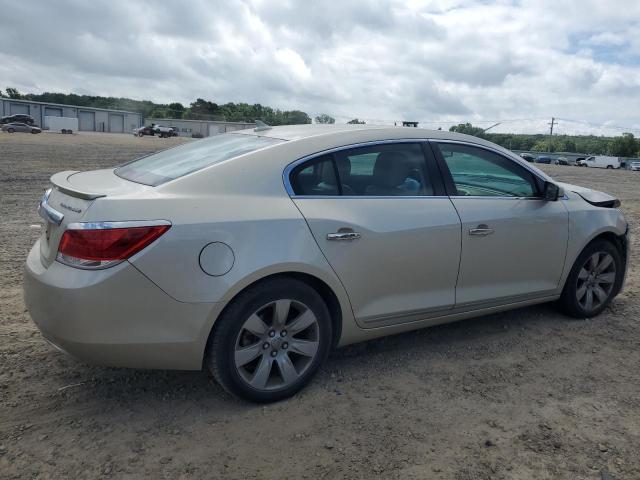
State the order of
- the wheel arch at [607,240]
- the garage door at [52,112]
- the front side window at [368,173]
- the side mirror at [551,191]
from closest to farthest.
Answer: the front side window at [368,173]
the side mirror at [551,191]
the wheel arch at [607,240]
the garage door at [52,112]

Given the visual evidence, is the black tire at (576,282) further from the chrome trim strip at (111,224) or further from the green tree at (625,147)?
the green tree at (625,147)

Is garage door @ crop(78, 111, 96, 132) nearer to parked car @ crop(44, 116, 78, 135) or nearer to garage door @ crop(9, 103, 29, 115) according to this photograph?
garage door @ crop(9, 103, 29, 115)

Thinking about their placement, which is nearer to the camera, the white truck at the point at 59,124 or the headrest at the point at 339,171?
the headrest at the point at 339,171

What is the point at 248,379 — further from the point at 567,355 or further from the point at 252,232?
the point at 567,355

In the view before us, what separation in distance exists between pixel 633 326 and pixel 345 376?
105 inches

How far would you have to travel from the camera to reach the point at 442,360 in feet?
12.6

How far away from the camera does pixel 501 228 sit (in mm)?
3928

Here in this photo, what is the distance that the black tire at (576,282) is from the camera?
455 centimetres

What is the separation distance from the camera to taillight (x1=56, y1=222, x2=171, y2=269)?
2.68 metres

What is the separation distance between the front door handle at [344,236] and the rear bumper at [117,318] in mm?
761

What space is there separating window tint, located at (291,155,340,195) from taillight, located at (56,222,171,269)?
2.98ft

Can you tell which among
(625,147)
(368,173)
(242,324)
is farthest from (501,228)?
(625,147)

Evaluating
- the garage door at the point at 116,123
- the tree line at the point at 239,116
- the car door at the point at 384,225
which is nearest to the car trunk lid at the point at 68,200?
the car door at the point at 384,225

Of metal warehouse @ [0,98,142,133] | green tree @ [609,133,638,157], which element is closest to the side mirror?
green tree @ [609,133,638,157]
